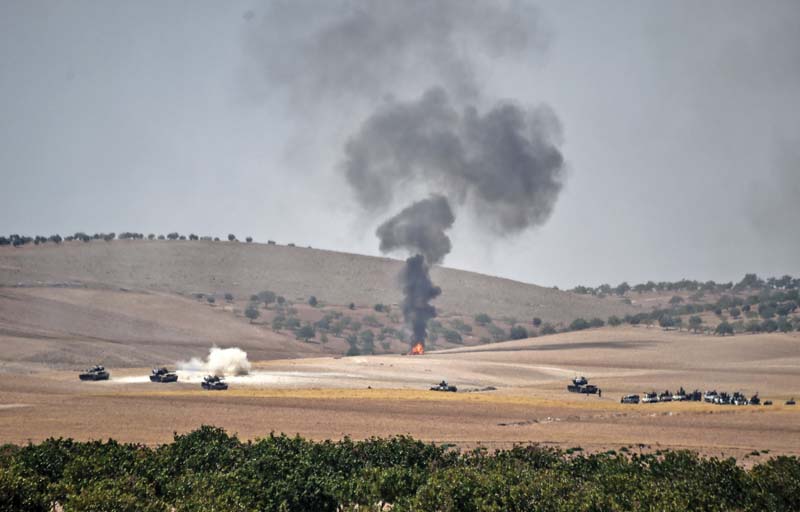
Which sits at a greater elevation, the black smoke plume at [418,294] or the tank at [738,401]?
the black smoke plume at [418,294]

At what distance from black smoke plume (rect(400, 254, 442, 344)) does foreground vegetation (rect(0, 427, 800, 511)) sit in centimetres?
12491

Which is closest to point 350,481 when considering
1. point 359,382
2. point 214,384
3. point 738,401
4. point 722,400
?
point 214,384

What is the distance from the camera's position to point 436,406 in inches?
2943

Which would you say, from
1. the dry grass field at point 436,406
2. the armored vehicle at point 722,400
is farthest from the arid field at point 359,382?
the armored vehicle at point 722,400

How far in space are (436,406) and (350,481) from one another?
145ft

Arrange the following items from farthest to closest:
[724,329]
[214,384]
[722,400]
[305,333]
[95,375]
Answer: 1. [724,329]
2. [305,333]
3. [95,375]
4. [214,384]
5. [722,400]

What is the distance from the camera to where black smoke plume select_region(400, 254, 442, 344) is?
538 ft

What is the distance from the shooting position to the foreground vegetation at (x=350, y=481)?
26.3 metres

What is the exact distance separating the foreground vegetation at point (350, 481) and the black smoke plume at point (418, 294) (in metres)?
125

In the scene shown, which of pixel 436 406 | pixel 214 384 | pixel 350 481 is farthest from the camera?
pixel 214 384

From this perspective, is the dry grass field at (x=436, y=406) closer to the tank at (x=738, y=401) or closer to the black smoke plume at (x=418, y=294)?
the tank at (x=738, y=401)

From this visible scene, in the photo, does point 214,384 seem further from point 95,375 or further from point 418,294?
point 418,294

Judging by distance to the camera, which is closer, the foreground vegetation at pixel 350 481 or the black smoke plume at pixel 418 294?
the foreground vegetation at pixel 350 481

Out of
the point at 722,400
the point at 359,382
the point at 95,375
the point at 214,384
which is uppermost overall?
the point at 95,375
